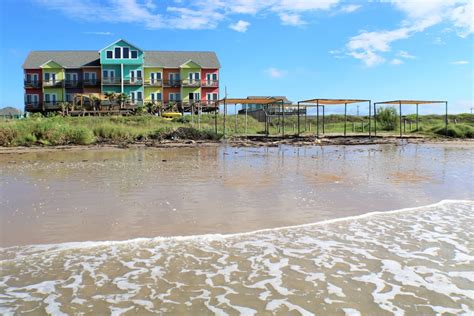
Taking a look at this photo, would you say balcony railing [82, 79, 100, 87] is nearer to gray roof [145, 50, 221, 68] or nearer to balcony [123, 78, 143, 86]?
balcony [123, 78, 143, 86]

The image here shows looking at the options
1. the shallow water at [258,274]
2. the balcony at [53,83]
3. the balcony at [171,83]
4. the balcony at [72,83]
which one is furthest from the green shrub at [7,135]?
the balcony at [171,83]

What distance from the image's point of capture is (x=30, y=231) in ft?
19.1

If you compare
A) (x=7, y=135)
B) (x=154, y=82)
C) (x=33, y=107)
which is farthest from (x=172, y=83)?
(x=7, y=135)

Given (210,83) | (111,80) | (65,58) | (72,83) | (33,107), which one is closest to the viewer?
(33,107)

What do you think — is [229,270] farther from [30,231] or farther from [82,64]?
[82,64]

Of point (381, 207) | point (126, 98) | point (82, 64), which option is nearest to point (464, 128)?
point (381, 207)

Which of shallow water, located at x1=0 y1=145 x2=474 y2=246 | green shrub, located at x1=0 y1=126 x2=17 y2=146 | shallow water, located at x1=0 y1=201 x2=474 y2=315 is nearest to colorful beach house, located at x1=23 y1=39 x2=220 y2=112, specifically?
green shrub, located at x1=0 y1=126 x2=17 y2=146

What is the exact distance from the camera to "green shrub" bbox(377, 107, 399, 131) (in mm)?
41250

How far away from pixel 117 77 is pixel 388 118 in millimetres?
31156

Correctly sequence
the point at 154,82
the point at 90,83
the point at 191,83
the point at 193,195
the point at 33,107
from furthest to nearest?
the point at 191,83, the point at 154,82, the point at 90,83, the point at 33,107, the point at 193,195

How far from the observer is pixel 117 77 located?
51000 millimetres

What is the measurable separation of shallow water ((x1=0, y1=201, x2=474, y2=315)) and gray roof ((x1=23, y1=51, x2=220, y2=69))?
49718 mm

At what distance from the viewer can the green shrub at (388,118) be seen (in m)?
41.2

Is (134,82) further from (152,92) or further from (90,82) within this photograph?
(90,82)
